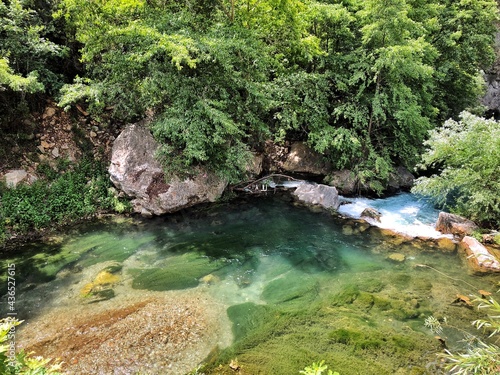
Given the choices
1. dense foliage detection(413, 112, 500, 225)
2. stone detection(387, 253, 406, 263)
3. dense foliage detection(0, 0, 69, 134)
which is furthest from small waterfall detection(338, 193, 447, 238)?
dense foliage detection(0, 0, 69, 134)

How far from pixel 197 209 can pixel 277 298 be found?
484 centimetres

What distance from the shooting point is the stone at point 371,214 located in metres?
10.4

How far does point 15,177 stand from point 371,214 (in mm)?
10984

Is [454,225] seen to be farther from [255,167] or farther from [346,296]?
[255,167]

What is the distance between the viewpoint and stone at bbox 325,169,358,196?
40.1ft

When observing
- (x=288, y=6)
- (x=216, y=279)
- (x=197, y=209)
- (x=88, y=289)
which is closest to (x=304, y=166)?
(x=197, y=209)

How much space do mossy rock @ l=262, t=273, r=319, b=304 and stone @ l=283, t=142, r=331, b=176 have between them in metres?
6.01

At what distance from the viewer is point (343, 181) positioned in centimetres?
1231

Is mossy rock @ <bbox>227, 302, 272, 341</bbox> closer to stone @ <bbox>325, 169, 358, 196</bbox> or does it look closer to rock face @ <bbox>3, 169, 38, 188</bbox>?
stone @ <bbox>325, 169, 358, 196</bbox>

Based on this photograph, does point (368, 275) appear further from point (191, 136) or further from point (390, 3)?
point (390, 3)

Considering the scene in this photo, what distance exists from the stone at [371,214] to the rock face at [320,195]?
964 millimetres

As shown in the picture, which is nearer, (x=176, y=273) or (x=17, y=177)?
(x=176, y=273)

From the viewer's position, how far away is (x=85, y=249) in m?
8.51

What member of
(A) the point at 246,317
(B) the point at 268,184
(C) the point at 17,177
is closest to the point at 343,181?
(B) the point at 268,184
